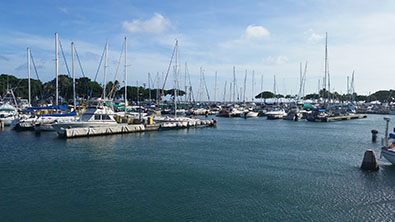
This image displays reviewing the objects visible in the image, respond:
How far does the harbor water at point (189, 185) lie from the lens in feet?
51.5

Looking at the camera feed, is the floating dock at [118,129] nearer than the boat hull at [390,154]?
No

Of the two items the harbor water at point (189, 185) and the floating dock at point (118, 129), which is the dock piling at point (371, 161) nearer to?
the harbor water at point (189, 185)

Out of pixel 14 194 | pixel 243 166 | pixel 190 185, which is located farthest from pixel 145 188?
pixel 243 166

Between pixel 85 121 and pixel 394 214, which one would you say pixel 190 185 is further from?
pixel 85 121

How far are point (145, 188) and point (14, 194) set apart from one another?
7658 mm

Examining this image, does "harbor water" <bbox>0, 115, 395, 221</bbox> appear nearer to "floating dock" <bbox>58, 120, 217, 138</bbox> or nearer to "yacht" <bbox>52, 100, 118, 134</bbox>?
"floating dock" <bbox>58, 120, 217, 138</bbox>

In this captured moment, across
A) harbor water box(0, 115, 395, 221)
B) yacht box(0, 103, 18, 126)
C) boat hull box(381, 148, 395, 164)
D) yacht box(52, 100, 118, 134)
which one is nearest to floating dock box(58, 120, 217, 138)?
yacht box(52, 100, 118, 134)

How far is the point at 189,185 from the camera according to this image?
20.3 m

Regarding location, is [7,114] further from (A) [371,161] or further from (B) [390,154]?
(B) [390,154]

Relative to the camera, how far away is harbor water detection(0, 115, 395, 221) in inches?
618

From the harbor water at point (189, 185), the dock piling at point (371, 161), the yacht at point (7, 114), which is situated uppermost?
the yacht at point (7, 114)

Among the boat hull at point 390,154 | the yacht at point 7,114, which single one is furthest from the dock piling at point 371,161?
the yacht at point 7,114

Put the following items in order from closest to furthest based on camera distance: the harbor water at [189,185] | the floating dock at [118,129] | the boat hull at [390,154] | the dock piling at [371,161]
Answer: the harbor water at [189,185] → the dock piling at [371,161] → the boat hull at [390,154] → the floating dock at [118,129]

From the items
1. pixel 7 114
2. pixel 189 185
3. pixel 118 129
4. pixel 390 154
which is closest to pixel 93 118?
pixel 118 129
